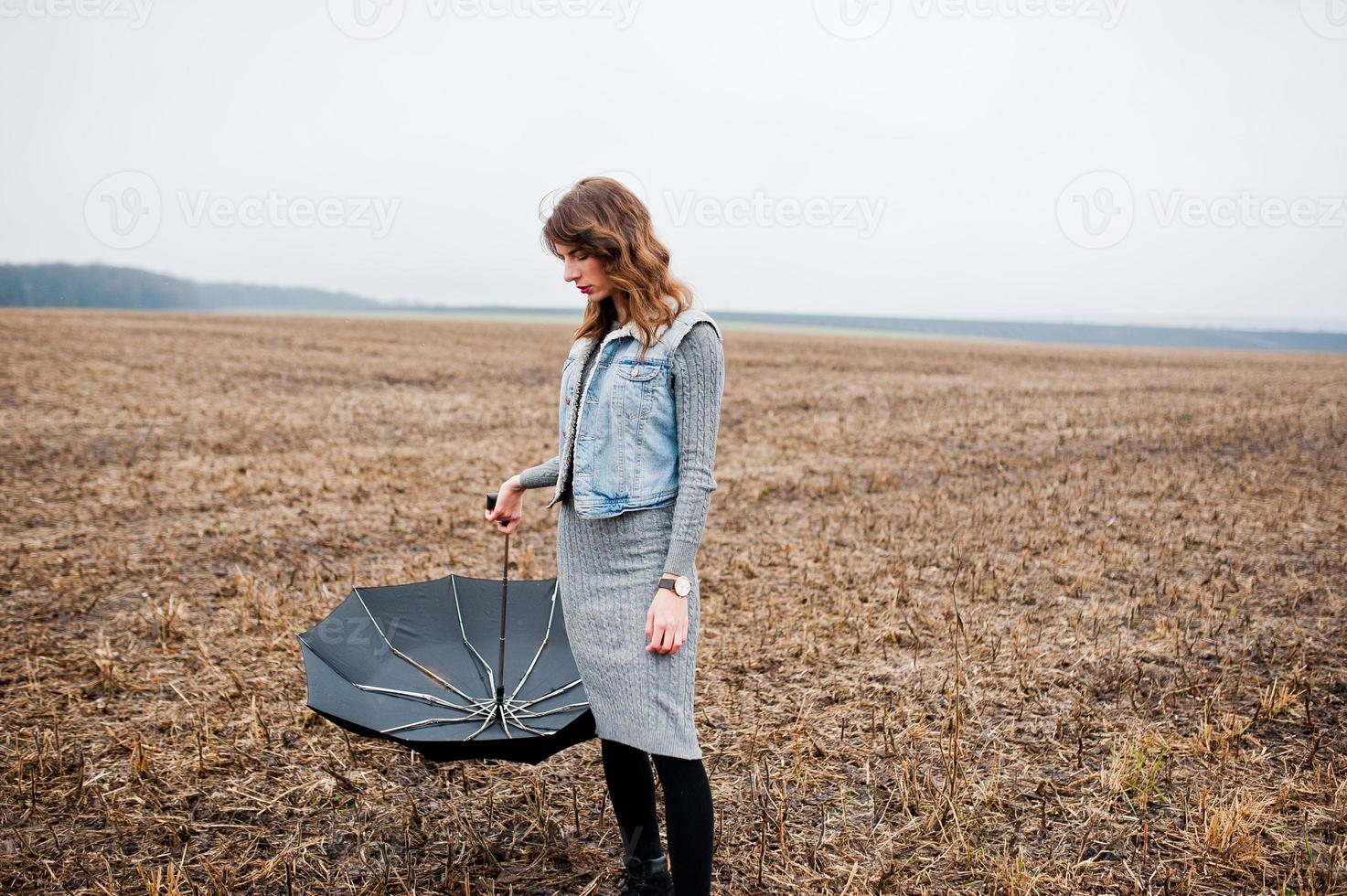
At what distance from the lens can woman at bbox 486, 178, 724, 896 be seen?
2.31 meters

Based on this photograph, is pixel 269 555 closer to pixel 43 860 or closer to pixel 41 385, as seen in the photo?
pixel 43 860

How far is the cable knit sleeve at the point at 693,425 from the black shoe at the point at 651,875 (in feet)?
4.08

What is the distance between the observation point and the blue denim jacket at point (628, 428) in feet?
7.69

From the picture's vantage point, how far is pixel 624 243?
2260 millimetres

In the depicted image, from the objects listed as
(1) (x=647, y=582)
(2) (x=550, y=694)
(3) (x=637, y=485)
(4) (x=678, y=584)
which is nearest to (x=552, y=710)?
(2) (x=550, y=694)

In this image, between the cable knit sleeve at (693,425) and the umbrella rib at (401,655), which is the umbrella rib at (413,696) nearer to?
the umbrella rib at (401,655)

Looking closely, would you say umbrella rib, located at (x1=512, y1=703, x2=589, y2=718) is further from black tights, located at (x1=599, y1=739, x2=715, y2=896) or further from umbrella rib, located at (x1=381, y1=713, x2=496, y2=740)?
black tights, located at (x1=599, y1=739, x2=715, y2=896)

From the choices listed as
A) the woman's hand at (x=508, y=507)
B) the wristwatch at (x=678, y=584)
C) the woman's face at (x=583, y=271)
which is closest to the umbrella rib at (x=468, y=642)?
the woman's hand at (x=508, y=507)

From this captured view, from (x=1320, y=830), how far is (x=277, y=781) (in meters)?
4.45

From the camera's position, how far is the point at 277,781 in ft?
12.5

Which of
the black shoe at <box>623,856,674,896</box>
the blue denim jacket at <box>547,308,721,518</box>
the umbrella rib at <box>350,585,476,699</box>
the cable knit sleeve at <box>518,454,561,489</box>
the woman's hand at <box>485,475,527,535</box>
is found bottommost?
the black shoe at <box>623,856,674,896</box>

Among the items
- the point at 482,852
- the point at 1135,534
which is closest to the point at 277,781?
the point at 482,852

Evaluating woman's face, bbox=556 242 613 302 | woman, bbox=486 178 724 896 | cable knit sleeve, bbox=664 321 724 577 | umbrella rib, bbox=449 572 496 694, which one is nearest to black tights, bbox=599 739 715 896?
woman, bbox=486 178 724 896

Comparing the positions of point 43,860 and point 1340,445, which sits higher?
point 1340,445
